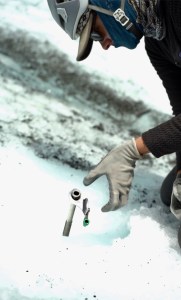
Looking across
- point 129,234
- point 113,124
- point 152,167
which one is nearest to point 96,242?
point 129,234

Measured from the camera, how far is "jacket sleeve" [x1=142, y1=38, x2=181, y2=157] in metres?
1.95

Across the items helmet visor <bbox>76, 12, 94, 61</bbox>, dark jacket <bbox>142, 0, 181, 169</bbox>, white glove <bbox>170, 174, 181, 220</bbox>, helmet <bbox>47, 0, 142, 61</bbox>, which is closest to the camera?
dark jacket <bbox>142, 0, 181, 169</bbox>

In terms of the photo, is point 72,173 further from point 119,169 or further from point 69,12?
point 69,12

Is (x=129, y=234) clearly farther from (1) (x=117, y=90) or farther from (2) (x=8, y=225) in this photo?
(1) (x=117, y=90)

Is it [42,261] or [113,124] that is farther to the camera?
[113,124]

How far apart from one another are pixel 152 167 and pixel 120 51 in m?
1.92

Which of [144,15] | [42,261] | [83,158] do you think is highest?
[144,15]

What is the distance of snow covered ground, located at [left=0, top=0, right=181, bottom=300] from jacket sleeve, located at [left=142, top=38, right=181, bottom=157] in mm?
442

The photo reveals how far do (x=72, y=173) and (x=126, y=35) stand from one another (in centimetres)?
97

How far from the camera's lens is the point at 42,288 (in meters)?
1.75

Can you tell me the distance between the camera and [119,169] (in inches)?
80.4

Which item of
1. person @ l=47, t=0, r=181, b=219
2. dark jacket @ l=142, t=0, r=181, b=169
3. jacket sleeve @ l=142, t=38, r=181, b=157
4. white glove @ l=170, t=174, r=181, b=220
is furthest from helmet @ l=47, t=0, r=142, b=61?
white glove @ l=170, t=174, r=181, b=220

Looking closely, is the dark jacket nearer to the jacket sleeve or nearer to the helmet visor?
the jacket sleeve

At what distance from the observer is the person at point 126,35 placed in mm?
1875
